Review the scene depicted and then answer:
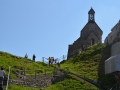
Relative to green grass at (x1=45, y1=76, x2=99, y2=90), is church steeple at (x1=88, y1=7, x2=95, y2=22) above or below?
above

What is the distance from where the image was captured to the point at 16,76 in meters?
30.1

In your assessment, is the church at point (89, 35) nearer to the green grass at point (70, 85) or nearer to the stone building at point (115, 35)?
the stone building at point (115, 35)

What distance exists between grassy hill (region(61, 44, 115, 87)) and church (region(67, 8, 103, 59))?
669 inches

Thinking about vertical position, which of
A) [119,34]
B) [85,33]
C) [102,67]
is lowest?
[102,67]

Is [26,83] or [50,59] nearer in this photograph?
[26,83]

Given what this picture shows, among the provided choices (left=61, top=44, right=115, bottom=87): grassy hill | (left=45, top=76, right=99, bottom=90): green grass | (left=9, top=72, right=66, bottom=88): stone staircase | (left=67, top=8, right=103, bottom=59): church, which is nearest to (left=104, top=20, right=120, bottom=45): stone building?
(left=61, top=44, right=115, bottom=87): grassy hill

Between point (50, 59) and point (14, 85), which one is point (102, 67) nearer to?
point (50, 59)

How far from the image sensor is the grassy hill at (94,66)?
3393cm

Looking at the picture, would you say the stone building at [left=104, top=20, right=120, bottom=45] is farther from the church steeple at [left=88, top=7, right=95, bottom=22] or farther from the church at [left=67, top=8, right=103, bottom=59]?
the church steeple at [left=88, top=7, right=95, bottom=22]

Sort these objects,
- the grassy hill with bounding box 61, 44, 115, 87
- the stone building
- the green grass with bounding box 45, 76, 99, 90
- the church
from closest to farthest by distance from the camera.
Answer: the green grass with bounding box 45, 76, 99, 90, the grassy hill with bounding box 61, 44, 115, 87, the stone building, the church

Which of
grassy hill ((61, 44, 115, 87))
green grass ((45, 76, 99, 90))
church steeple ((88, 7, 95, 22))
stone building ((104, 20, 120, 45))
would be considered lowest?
green grass ((45, 76, 99, 90))

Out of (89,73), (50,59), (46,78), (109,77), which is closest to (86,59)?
(50,59)

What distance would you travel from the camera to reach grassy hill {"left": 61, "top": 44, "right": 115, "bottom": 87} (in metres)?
33.9

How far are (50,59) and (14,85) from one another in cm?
2077
